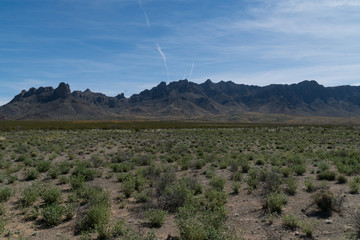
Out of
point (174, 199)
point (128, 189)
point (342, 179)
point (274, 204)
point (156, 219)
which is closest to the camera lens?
point (156, 219)

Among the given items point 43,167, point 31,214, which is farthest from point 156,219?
point 43,167

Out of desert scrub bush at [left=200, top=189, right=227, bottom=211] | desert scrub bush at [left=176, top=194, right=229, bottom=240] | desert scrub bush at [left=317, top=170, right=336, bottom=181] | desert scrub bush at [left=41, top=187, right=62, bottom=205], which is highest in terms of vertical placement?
desert scrub bush at [left=41, top=187, right=62, bottom=205]

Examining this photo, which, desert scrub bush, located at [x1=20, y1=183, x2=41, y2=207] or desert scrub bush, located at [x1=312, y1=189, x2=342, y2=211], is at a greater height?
desert scrub bush, located at [x1=20, y1=183, x2=41, y2=207]

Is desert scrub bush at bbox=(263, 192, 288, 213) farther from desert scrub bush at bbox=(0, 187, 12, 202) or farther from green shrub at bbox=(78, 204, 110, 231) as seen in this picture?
desert scrub bush at bbox=(0, 187, 12, 202)

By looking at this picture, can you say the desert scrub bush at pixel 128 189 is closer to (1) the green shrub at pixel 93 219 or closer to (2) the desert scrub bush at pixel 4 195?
(1) the green shrub at pixel 93 219

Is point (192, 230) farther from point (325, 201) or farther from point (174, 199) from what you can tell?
point (325, 201)

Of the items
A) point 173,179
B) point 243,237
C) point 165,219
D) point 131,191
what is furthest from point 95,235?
point 173,179

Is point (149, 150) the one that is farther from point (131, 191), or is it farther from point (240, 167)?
point (131, 191)

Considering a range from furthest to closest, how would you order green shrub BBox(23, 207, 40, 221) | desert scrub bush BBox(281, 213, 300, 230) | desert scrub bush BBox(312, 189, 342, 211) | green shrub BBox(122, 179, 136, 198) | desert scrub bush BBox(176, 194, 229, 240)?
green shrub BBox(122, 179, 136, 198) → desert scrub bush BBox(312, 189, 342, 211) → green shrub BBox(23, 207, 40, 221) → desert scrub bush BBox(281, 213, 300, 230) → desert scrub bush BBox(176, 194, 229, 240)

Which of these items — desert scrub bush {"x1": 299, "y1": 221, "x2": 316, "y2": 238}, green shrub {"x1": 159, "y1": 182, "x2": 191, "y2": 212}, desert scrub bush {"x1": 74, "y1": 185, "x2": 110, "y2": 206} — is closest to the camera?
desert scrub bush {"x1": 299, "y1": 221, "x2": 316, "y2": 238}

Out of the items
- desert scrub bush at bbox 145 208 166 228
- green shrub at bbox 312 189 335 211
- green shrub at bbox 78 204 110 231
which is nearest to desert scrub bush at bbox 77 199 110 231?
green shrub at bbox 78 204 110 231

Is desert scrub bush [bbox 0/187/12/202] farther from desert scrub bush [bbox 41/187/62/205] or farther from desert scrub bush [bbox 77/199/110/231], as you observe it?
desert scrub bush [bbox 77/199/110/231]

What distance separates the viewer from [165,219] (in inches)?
262

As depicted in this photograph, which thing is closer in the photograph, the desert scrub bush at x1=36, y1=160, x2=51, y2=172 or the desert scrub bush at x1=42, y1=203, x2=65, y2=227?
the desert scrub bush at x1=42, y1=203, x2=65, y2=227
